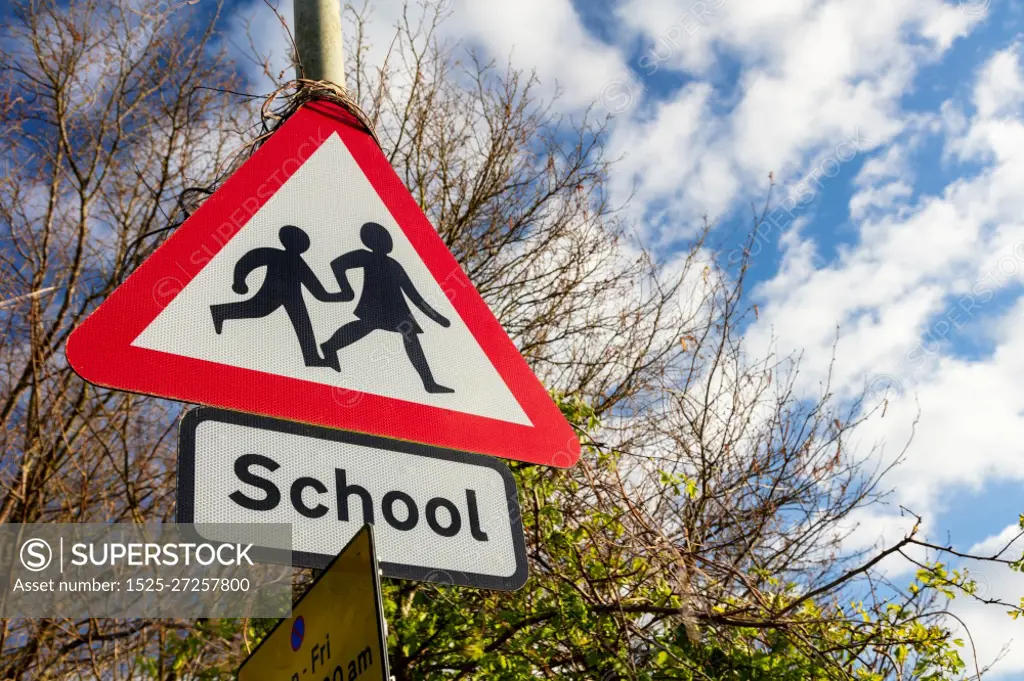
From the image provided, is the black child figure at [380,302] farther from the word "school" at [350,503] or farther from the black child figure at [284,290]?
the word "school" at [350,503]

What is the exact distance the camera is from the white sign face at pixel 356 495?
1169 mm

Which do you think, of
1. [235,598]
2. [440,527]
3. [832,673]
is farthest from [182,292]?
[235,598]

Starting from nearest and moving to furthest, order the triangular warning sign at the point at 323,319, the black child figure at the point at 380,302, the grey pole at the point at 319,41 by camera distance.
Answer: the triangular warning sign at the point at 323,319, the black child figure at the point at 380,302, the grey pole at the point at 319,41

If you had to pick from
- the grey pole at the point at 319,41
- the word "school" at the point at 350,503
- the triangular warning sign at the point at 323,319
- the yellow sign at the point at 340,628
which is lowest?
the yellow sign at the point at 340,628

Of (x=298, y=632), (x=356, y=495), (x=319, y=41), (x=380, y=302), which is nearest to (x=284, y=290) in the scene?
(x=380, y=302)

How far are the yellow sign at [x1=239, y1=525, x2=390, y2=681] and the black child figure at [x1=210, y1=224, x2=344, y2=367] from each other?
410 millimetres

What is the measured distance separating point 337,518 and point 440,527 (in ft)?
0.57

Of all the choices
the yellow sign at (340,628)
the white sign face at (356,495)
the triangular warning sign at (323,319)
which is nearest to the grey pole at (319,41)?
the triangular warning sign at (323,319)

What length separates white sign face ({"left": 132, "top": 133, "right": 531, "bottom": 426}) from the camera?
1.35 m

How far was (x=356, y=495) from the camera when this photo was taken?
1.29 meters

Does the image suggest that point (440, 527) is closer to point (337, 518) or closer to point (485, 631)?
point (337, 518)

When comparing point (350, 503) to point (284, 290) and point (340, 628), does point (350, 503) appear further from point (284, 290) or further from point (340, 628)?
point (284, 290)

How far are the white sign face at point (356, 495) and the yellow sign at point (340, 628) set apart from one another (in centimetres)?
9

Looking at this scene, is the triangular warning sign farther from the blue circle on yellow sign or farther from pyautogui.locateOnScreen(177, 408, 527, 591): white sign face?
the blue circle on yellow sign
